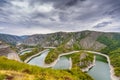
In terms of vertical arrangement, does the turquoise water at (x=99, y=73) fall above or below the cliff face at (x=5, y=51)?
below

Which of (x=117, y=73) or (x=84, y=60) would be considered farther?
(x=84, y=60)

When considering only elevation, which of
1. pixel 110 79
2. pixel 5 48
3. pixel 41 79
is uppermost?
pixel 5 48

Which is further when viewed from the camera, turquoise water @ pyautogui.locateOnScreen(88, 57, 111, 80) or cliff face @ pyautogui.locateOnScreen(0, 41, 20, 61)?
turquoise water @ pyautogui.locateOnScreen(88, 57, 111, 80)

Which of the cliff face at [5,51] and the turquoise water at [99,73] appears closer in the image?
the cliff face at [5,51]

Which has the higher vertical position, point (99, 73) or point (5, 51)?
point (5, 51)

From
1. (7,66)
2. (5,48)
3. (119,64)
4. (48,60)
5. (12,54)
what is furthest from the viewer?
(48,60)

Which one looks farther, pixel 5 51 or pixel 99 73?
pixel 99 73

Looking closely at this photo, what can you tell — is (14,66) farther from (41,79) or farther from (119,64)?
(119,64)

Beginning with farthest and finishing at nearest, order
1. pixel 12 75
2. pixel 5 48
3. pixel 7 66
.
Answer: pixel 5 48, pixel 7 66, pixel 12 75

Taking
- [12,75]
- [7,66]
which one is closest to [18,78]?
[12,75]

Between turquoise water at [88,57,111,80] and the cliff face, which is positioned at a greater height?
the cliff face

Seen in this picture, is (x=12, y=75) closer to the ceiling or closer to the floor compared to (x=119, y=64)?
closer to the ceiling
